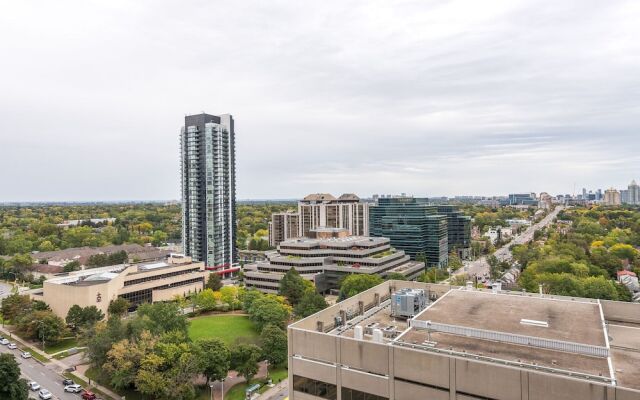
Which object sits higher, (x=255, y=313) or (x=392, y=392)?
(x=392, y=392)

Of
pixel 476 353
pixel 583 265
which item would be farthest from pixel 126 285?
pixel 583 265

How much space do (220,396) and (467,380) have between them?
119 ft

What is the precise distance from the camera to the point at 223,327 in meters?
74.1

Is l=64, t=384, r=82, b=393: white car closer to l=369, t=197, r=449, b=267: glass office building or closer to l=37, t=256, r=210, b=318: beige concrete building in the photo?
l=37, t=256, r=210, b=318: beige concrete building

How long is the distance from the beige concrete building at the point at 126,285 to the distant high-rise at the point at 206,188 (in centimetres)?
1957

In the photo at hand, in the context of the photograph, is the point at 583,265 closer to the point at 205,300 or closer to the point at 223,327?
the point at 223,327

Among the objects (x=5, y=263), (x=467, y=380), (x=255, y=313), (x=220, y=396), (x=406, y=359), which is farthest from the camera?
(x=5, y=263)

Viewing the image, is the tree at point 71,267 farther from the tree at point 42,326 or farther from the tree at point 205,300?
the tree at point 205,300

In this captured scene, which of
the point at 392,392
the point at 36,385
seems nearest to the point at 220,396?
the point at 36,385

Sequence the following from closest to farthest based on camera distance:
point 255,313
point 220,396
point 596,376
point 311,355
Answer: point 596,376, point 311,355, point 220,396, point 255,313

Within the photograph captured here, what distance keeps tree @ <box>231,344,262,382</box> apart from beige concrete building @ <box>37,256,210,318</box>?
37.0 meters

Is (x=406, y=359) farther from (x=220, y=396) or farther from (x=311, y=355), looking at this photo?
(x=220, y=396)

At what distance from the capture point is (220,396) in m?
49.2

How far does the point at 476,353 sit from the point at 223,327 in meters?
58.1
